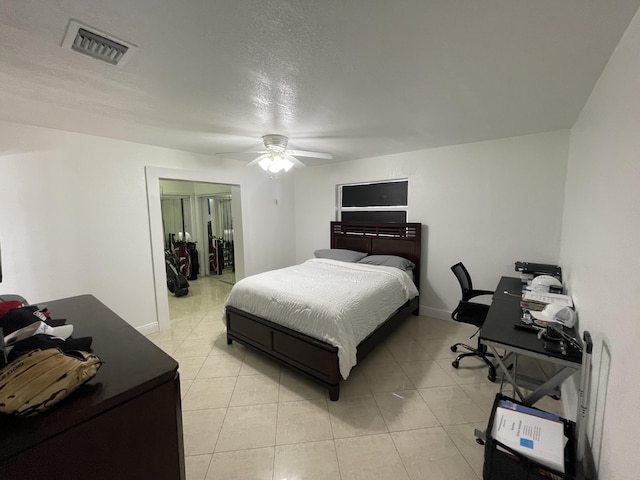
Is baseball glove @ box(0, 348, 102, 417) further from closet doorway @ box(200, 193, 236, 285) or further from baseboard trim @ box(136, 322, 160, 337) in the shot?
closet doorway @ box(200, 193, 236, 285)

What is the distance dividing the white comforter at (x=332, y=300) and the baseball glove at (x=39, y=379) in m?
1.60

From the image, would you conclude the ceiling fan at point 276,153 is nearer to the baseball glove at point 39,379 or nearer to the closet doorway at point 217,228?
the baseball glove at point 39,379

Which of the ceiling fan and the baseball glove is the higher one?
the ceiling fan

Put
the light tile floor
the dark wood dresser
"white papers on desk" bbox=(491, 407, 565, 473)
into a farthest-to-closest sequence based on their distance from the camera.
A: the light tile floor
"white papers on desk" bbox=(491, 407, 565, 473)
the dark wood dresser

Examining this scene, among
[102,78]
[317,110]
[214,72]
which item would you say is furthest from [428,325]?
[102,78]

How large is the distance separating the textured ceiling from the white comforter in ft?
5.16

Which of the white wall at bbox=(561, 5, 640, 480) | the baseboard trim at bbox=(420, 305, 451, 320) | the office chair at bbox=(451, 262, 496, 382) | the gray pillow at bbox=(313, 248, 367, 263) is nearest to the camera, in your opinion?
the white wall at bbox=(561, 5, 640, 480)

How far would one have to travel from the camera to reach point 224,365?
2.65 metres

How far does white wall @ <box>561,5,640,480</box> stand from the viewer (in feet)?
3.24

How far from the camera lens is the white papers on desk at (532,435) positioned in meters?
1.22

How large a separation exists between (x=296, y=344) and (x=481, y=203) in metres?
2.74

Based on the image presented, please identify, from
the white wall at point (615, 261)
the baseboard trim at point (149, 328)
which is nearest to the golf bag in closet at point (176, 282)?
the baseboard trim at point (149, 328)

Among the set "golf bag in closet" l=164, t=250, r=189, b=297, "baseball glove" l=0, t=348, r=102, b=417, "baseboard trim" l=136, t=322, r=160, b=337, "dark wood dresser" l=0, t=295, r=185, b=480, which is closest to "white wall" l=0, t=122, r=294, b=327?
"baseboard trim" l=136, t=322, r=160, b=337

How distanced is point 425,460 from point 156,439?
1589 mm
